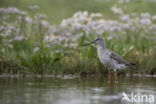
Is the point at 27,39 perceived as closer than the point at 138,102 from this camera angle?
No

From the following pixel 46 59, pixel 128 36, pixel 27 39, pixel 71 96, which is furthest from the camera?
pixel 128 36

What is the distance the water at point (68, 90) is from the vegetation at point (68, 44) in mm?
1112

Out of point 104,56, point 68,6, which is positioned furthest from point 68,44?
point 68,6

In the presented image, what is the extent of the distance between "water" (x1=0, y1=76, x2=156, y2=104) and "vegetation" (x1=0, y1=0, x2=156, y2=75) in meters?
1.11

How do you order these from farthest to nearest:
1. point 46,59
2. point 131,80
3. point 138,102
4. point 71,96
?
point 46,59 < point 131,80 < point 71,96 < point 138,102

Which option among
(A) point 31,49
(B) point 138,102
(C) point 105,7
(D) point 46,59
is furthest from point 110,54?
(C) point 105,7

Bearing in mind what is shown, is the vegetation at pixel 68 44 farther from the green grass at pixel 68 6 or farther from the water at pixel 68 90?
the green grass at pixel 68 6

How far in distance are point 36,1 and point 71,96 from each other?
29417 millimetres

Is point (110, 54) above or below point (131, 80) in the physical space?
above

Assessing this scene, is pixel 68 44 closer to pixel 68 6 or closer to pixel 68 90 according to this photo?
pixel 68 90

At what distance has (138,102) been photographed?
921 centimetres

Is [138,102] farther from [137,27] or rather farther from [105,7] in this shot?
[105,7]

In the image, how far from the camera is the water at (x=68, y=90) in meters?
9.20

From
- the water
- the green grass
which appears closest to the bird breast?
the water
